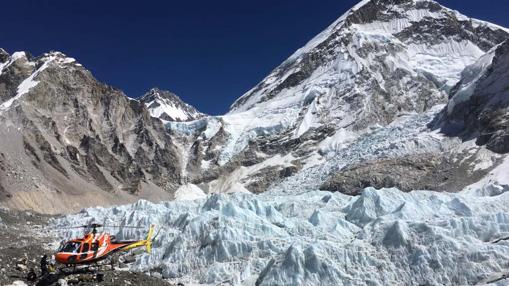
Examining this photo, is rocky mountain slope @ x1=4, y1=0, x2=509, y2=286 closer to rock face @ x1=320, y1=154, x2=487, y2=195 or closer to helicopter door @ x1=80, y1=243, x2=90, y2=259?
rock face @ x1=320, y1=154, x2=487, y2=195

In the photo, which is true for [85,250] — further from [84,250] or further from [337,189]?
[337,189]

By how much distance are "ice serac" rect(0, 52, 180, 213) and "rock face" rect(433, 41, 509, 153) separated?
251ft

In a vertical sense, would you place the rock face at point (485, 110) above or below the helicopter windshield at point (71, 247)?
above

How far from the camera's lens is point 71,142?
15400 cm

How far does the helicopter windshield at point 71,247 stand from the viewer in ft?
98.1

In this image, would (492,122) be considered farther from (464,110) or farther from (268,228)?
(268,228)

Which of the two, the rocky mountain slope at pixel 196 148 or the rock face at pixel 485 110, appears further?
the rocky mountain slope at pixel 196 148

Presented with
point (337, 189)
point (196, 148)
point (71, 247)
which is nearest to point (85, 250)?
point (71, 247)

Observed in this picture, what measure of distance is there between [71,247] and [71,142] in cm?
13009

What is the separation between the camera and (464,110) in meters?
135

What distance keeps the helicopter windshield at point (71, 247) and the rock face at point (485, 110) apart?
9984 centimetres

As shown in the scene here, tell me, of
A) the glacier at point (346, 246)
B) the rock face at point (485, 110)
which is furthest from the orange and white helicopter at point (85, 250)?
the rock face at point (485, 110)

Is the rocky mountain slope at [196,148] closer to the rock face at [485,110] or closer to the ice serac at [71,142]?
the ice serac at [71,142]

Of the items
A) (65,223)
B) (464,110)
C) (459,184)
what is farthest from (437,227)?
(464,110)
